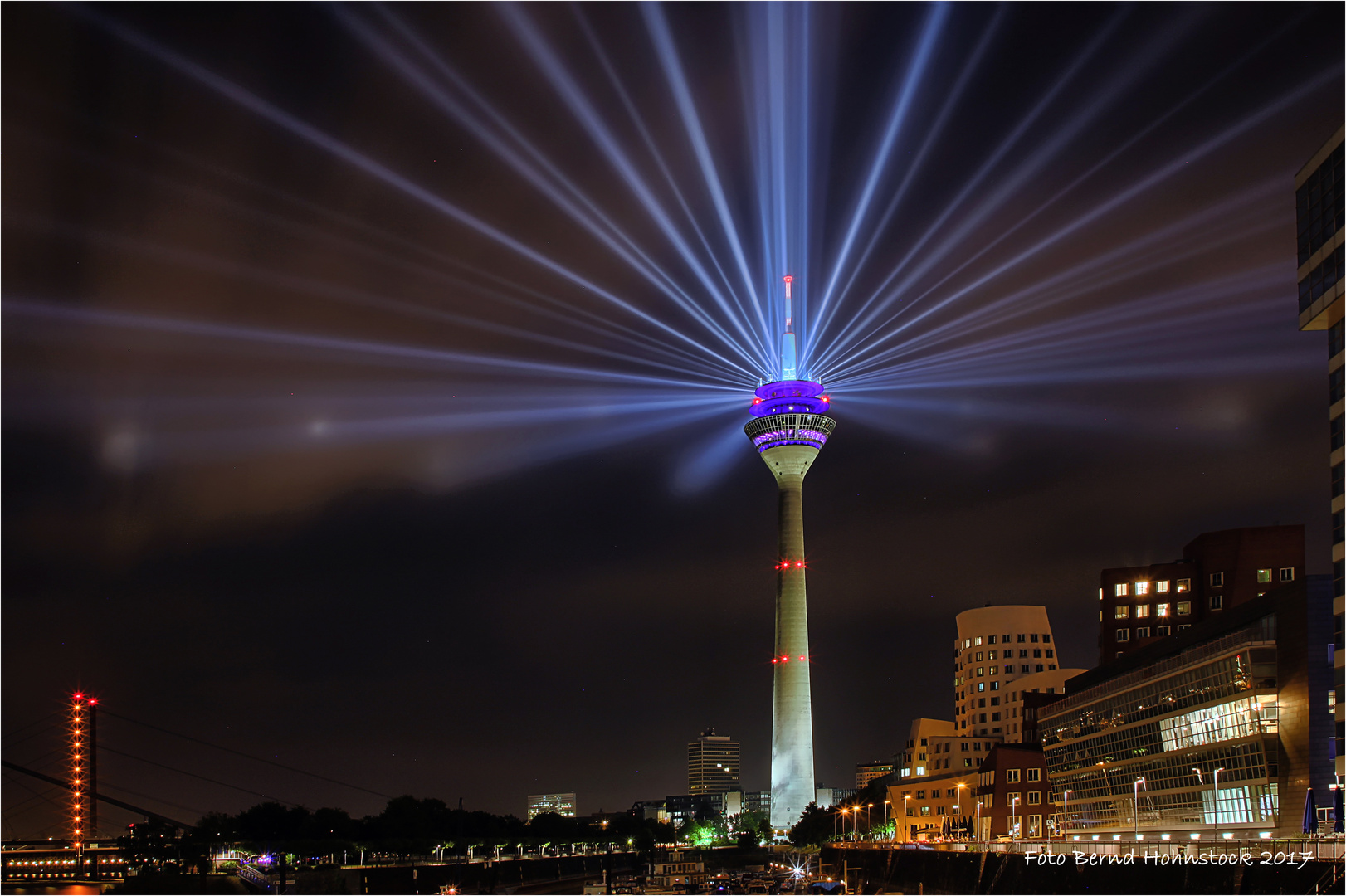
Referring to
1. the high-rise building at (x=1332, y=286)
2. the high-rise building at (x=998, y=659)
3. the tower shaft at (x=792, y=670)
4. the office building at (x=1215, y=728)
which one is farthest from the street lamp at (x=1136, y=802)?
the tower shaft at (x=792, y=670)

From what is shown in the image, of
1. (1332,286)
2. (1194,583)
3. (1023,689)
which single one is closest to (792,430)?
(1023,689)

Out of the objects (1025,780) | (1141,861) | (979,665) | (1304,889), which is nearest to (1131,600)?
(1025,780)

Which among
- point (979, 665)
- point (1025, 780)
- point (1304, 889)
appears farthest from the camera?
point (979, 665)

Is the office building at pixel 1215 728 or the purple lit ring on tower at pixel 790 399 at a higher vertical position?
the purple lit ring on tower at pixel 790 399

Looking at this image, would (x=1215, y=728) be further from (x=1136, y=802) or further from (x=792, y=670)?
(x=792, y=670)

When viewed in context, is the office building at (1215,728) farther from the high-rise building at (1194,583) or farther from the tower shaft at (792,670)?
the tower shaft at (792,670)

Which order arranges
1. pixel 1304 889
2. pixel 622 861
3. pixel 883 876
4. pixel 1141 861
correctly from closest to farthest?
pixel 1304 889
pixel 1141 861
pixel 883 876
pixel 622 861

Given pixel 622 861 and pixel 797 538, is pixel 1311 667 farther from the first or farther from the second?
pixel 622 861
